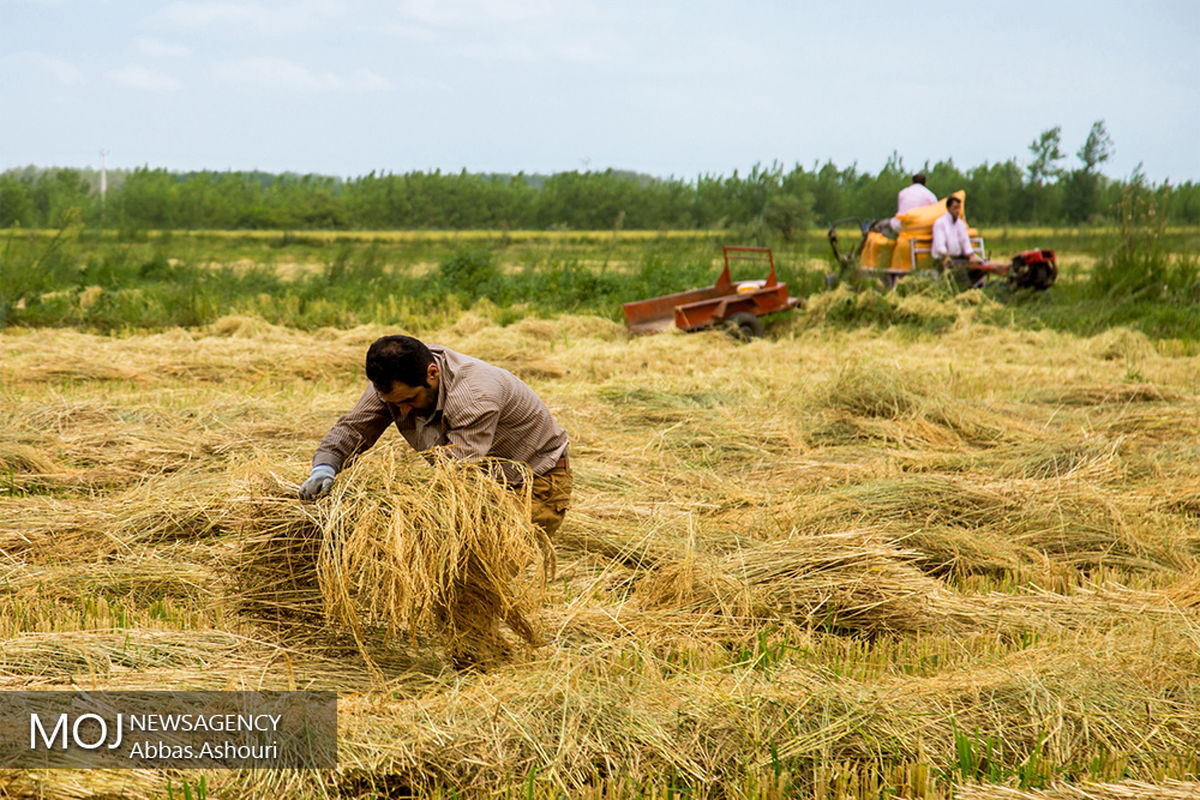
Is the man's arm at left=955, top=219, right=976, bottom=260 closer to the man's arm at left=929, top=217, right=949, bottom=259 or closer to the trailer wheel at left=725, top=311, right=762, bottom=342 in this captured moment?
the man's arm at left=929, top=217, right=949, bottom=259

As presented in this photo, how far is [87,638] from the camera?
3.22 meters

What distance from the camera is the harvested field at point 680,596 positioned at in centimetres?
280

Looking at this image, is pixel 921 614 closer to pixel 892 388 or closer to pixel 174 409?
pixel 892 388

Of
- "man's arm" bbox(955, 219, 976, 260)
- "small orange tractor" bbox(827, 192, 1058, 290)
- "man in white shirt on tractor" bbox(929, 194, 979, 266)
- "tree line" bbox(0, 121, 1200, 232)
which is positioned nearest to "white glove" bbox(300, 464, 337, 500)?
"small orange tractor" bbox(827, 192, 1058, 290)

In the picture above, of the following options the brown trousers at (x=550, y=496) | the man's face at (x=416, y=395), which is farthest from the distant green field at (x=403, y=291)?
the man's face at (x=416, y=395)

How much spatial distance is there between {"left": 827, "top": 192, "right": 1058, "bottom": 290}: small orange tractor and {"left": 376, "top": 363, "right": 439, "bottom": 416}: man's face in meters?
9.97

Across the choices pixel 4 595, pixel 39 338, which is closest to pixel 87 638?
pixel 4 595

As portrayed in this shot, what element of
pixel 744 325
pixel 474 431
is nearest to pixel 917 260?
pixel 744 325

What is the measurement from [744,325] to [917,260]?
2871 millimetres

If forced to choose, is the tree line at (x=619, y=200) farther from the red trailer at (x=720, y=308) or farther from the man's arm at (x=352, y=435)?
the man's arm at (x=352, y=435)

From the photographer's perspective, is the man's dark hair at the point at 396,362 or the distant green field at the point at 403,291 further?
the distant green field at the point at 403,291

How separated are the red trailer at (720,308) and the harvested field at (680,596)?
426cm

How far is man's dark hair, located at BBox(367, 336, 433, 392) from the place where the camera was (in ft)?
10.8

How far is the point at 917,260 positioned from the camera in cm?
1309
